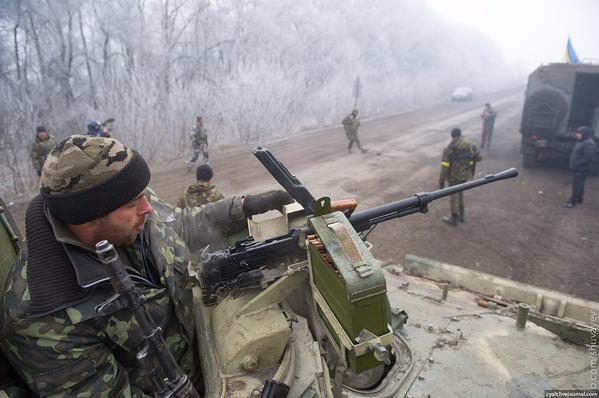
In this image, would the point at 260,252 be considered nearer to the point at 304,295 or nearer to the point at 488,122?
the point at 304,295

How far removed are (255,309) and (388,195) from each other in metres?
7.75

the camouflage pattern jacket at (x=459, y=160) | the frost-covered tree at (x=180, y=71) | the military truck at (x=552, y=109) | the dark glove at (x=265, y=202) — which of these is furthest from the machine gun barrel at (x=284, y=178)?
the military truck at (x=552, y=109)

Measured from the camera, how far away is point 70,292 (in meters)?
1.51

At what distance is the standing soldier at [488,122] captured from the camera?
46.2 ft

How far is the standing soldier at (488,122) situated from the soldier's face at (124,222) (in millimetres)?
14673

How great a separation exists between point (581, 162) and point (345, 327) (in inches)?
355

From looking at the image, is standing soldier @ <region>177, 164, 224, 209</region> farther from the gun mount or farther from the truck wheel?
the truck wheel

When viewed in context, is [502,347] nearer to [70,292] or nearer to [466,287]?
[466,287]

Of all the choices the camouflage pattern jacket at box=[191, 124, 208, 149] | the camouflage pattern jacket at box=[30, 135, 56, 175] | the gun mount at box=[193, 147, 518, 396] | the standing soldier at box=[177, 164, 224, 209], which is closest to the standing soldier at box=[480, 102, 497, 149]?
the camouflage pattern jacket at box=[191, 124, 208, 149]

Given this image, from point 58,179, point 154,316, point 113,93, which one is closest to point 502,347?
point 154,316

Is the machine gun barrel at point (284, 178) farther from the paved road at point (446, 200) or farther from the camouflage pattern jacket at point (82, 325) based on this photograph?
the paved road at point (446, 200)

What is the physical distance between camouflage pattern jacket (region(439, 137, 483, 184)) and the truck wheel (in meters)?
5.17

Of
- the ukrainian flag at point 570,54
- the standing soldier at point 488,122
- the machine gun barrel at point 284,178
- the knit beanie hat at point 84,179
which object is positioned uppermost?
the ukrainian flag at point 570,54

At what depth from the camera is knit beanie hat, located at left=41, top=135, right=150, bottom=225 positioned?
1503 mm
